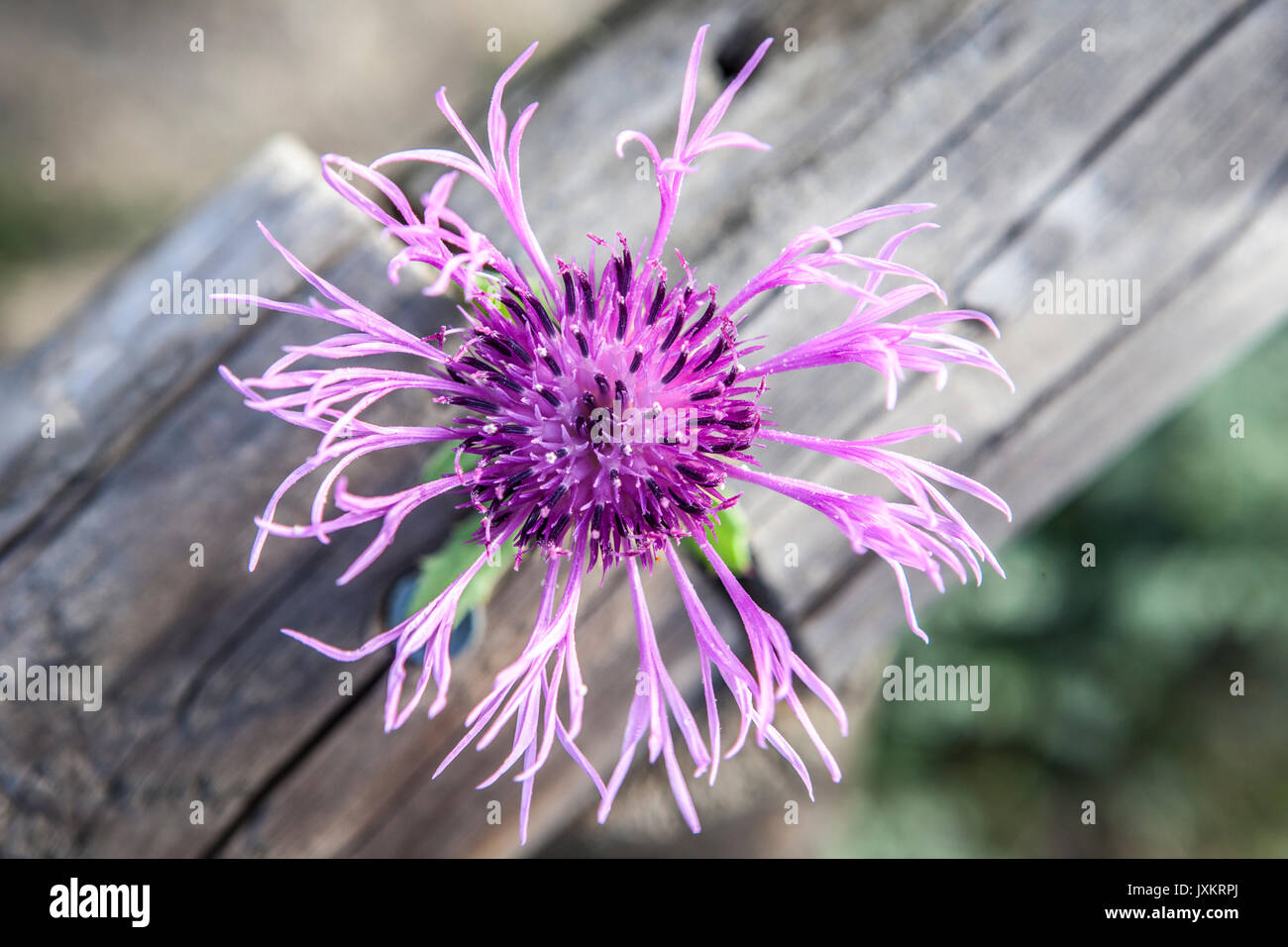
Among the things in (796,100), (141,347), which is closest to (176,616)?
(141,347)

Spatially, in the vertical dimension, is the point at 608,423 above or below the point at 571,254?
below

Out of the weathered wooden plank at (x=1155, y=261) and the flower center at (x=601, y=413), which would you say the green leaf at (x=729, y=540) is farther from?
the weathered wooden plank at (x=1155, y=261)

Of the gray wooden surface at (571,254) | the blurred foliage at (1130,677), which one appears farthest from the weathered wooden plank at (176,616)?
the blurred foliage at (1130,677)

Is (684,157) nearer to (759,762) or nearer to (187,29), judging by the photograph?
(759,762)

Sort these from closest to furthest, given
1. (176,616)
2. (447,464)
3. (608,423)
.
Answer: (608,423) → (447,464) → (176,616)

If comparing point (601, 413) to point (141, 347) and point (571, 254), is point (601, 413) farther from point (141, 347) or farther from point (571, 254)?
point (141, 347)
